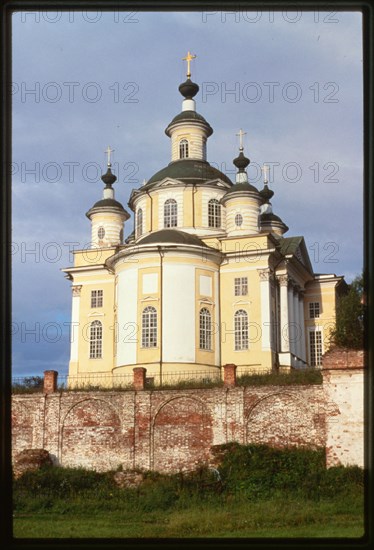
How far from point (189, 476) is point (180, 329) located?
10.6 m


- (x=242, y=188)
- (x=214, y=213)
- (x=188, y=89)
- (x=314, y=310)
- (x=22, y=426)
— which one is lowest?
(x=22, y=426)

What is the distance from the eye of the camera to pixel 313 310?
4050 cm

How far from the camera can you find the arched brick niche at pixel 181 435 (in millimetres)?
24031

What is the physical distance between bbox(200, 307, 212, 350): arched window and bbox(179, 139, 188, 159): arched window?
11156 millimetres

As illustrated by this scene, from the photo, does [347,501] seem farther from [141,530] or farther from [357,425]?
[141,530]

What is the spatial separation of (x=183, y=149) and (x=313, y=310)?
11389 millimetres

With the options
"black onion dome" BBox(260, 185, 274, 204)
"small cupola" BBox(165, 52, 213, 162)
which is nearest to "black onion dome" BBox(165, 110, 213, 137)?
"small cupola" BBox(165, 52, 213, 162)

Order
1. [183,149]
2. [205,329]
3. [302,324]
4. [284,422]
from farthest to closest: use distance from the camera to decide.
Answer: [183,149], [302,324], [205,329], [284,422]

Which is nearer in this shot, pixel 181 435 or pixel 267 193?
pixel 181 435

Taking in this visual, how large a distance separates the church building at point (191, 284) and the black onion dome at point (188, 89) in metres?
0.06

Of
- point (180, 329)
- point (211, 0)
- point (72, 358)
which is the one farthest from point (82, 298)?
point (211, 0)

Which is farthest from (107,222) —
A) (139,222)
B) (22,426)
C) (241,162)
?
(22,426)

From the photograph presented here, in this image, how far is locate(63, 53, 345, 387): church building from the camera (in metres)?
32.9

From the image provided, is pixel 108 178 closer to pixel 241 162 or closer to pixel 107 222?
pixel 107 222
